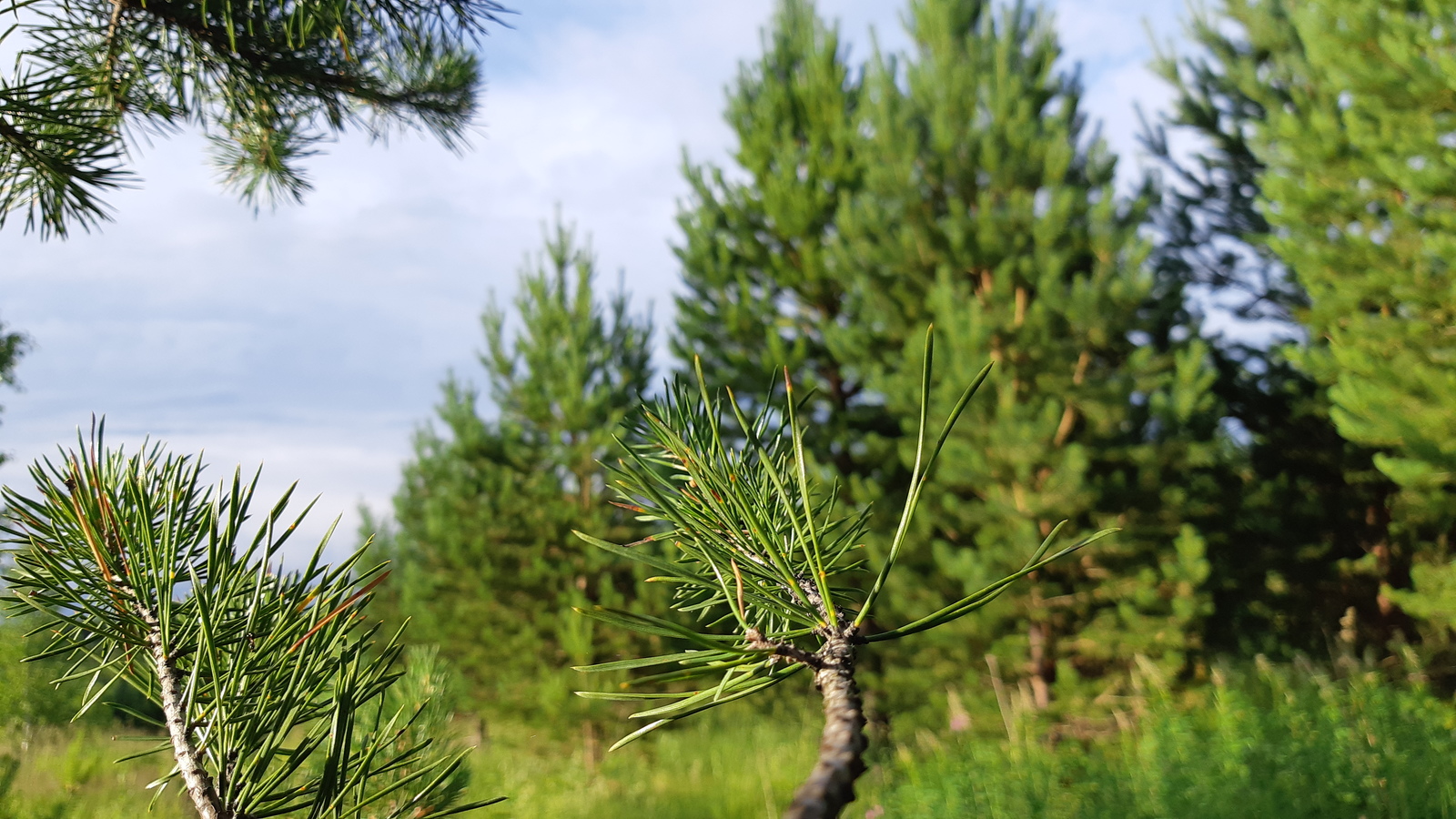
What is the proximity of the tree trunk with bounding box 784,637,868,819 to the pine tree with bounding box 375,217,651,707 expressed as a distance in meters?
9.25

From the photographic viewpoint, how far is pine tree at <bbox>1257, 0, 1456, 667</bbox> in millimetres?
6070

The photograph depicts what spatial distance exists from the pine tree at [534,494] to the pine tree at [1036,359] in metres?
3.68

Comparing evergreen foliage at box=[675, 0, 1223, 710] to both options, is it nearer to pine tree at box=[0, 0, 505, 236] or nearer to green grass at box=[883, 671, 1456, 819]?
green grass at box=[883, 671, 1456, 819]

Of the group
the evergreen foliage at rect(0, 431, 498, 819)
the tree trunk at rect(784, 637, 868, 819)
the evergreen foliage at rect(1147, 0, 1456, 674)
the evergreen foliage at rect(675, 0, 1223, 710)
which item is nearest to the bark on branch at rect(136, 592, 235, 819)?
the evergreen foliage at rect(0, 431, 498, 819)

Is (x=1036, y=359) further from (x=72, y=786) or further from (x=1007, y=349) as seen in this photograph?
(x=72, y=786)

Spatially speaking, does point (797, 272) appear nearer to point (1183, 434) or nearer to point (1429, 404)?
point (1183, 434)

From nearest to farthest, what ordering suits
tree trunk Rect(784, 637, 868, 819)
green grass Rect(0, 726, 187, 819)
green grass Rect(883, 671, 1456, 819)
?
1. tree trunk Rect(784, 637, 868, 819)
2. green grass Rect(883, 671, 1456, 819)
3. green grass Rect(0, 726, 187, 819)

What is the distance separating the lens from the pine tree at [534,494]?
33.4ft

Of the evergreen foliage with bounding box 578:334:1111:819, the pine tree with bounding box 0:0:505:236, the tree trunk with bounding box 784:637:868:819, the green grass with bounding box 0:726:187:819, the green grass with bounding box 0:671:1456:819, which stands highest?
the pine tree with bounding box 0:0:505:236

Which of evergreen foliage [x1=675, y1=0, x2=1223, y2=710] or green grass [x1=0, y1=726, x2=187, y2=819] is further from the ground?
evergreen foliage [x1=675, y1=0, x2=1223, y2=710]

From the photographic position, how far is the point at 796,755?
7059 mm

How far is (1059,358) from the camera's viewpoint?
6.93 metres

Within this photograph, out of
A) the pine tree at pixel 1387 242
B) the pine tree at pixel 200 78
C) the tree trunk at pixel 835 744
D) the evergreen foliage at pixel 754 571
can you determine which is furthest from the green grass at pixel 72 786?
the pine tree at pixel 1387 242

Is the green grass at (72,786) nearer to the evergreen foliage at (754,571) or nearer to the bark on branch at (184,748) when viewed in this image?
the bark on branch at (184,748)
